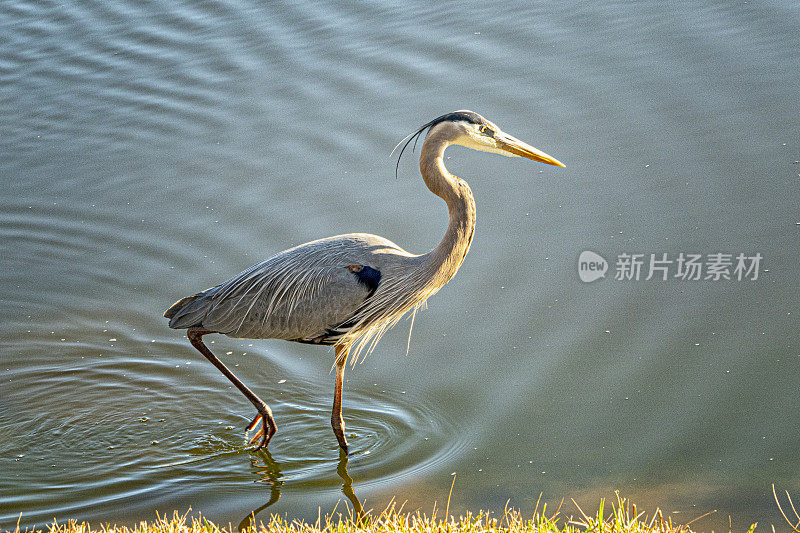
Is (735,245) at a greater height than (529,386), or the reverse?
(735,245)

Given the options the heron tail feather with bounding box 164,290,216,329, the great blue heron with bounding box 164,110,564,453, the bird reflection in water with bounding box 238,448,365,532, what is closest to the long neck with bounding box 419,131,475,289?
the great blue heron with bounding box 164,110,564,453

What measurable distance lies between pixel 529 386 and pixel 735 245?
6.52 ft

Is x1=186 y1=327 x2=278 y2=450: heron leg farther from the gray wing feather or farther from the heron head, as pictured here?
the heron head

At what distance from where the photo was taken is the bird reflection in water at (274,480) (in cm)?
504

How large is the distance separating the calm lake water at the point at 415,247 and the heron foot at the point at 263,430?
116 mm

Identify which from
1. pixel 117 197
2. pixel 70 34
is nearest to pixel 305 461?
pixel 117 197

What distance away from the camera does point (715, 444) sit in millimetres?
5301

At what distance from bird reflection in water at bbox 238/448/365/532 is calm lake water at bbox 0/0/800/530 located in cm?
3

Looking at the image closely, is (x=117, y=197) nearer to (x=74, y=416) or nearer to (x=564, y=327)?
(x=74, y=416)

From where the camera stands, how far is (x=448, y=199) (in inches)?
207

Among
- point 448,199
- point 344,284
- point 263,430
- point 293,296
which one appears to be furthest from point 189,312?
point 448,199

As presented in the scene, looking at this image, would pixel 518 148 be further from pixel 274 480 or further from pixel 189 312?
pixel 274 480

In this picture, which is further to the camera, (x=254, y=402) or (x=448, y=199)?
(x=254, y=402)

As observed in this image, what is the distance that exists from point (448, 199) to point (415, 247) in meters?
1.92
